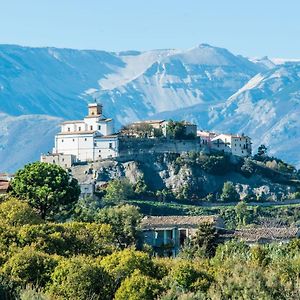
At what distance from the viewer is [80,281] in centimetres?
5225

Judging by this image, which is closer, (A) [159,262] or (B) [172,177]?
(A) [159,262]

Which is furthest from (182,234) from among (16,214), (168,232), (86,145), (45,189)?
(86,145)

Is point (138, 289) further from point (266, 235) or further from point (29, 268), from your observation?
point (266, 235)

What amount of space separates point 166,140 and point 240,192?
13.8m

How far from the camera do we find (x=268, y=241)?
8419 centimetres

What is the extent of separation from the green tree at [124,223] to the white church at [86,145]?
70002 mm

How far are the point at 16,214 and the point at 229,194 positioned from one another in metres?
91.0

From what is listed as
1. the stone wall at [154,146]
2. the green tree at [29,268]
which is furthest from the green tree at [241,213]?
the green tree at [29,268]

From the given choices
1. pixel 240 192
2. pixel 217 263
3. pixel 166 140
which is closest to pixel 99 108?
pixel 166 140

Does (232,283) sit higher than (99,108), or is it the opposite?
(99,108)

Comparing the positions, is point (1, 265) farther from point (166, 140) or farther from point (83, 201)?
point (166, 140)

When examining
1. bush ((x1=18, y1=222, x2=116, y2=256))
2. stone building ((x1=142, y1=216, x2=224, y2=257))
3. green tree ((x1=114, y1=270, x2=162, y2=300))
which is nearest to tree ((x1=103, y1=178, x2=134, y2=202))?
stone building ((x1=142, y1=216, x2=224, y2=257))

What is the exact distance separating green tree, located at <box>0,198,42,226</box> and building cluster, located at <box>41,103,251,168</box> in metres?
87.5

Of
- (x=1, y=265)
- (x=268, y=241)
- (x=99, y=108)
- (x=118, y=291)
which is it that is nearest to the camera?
(x=118, y=291)
